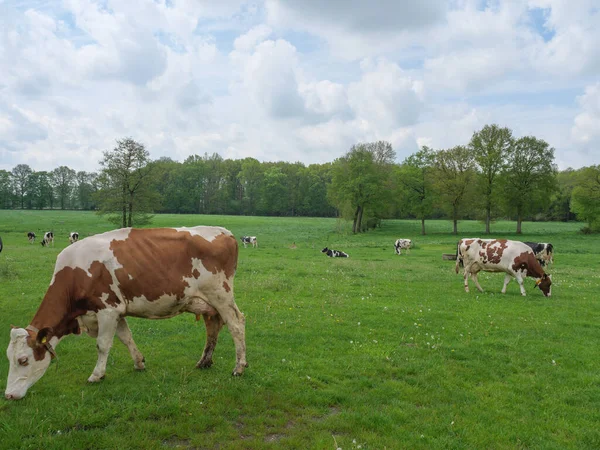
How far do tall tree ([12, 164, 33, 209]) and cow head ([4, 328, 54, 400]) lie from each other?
127689mm

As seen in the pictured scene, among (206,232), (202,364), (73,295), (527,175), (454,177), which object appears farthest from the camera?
(454,177)

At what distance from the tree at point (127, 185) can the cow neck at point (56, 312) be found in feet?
134

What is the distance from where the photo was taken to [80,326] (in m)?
6.96

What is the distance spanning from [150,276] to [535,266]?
16430 millimetres

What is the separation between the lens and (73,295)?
6688 millimetres

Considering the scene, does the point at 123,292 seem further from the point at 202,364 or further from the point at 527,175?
the point at 527,175

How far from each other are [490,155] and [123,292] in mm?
60863

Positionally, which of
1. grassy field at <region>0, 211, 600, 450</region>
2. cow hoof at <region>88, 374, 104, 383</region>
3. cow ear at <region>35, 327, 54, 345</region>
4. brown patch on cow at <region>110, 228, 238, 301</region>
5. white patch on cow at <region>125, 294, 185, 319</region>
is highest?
brown patch on cow at <region>110, 228, 238, 301</region>

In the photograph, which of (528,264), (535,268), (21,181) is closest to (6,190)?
(21,181)

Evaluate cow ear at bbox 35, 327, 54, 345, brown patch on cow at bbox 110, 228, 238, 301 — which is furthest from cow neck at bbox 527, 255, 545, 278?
cow ear at bbox 35, 327, 54, 345

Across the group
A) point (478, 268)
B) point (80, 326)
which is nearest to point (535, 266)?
point (478, 268)

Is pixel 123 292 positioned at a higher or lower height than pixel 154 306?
higher

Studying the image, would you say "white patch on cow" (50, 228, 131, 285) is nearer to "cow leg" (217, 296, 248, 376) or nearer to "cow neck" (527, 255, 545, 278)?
"cow leg" (217, 296, 248, 376)

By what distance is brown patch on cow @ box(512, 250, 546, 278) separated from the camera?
16859 mm
